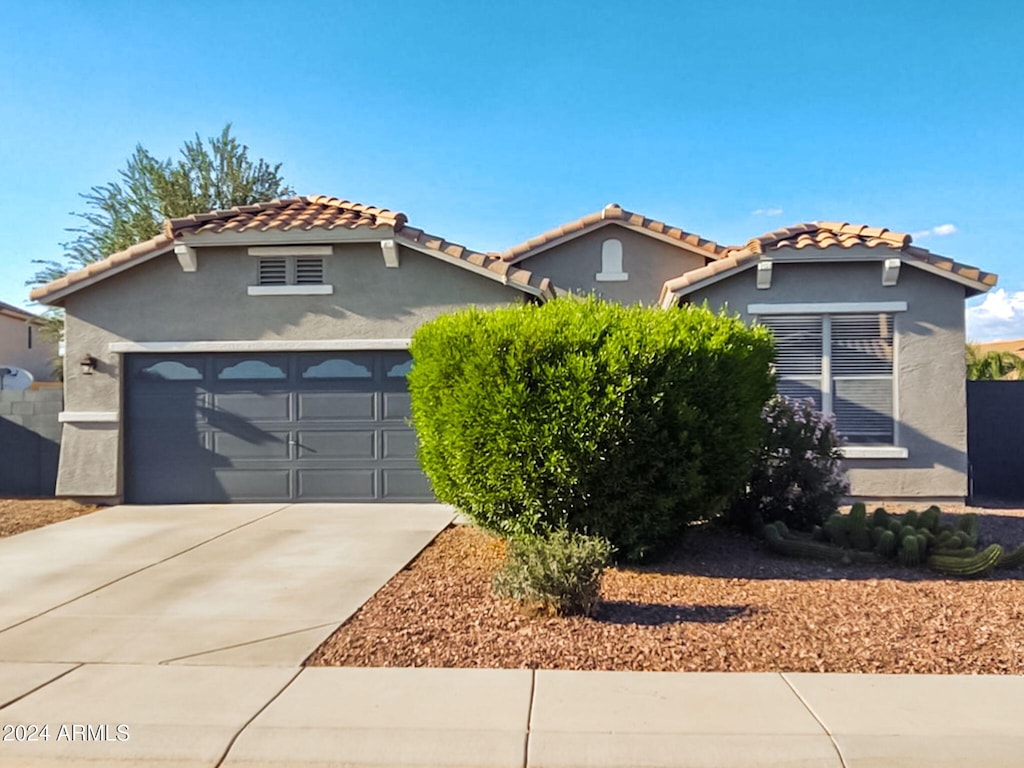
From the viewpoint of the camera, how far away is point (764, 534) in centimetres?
809

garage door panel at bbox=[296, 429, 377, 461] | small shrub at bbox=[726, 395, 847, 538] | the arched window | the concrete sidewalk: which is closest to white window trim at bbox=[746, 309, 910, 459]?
small shrub at bbox=[726, 395, 847, 538]

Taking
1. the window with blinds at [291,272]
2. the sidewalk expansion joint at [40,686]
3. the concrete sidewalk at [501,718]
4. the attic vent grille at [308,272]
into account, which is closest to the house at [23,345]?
the window with blinds at [291,272]

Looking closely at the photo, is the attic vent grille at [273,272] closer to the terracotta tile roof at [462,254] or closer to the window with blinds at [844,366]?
the terracotta tile roof at [462,254]

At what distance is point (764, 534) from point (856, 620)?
2290mm

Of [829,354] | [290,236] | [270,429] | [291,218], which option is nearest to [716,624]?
[829,354]

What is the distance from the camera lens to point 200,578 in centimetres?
729

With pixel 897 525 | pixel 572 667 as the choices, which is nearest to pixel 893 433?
pixel 897 525

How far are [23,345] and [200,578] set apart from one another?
2904 cm

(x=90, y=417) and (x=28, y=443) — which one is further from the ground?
(x=90, y=417)

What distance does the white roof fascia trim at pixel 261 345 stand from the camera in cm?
1115

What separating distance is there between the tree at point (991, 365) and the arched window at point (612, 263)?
8.14 metres

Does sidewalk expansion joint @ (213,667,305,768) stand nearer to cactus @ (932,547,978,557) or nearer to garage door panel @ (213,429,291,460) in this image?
cactus @ (932,547,978,557)

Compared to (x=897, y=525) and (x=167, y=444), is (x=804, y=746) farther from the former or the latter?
(x=167, y=444)

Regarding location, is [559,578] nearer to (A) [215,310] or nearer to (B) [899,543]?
(B) [899,543]
